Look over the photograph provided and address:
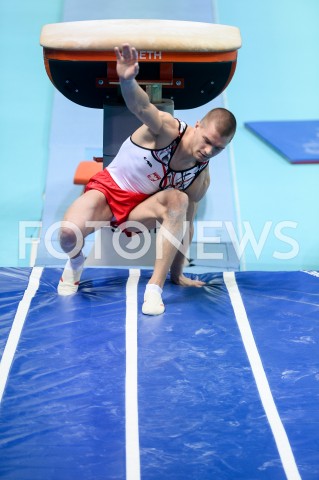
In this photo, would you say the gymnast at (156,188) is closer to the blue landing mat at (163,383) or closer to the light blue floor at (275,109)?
the blue landing mat at (163,383)

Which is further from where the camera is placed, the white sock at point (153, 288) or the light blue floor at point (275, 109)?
the light blue floor at point (275, 109)

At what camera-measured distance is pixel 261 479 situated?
242cm

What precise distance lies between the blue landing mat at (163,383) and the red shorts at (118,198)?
14.5 inches

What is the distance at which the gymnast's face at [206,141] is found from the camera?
135 inches

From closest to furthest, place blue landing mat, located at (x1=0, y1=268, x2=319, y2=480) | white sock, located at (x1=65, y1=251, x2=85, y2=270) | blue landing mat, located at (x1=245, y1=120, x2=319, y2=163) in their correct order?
blue landing mat, located at (x1=0, y1=268, x2=319, y2=480), white sock, located at (x1=65, y1=251, x2=85, y2=270), blue landing mat, located at (x1=245, y1=120, x2=319, y2=163)

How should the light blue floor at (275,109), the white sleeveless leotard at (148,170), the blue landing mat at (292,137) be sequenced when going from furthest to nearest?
1. the blue landing mat at (292,137)
2. the light blue floor at (275,109)
3. the white sleeveless leotard at (148,170)

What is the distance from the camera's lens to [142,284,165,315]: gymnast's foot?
354cm

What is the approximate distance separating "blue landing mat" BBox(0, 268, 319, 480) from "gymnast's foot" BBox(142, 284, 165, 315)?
0.04 m

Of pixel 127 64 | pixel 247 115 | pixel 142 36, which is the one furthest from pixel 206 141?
pixel 247 115

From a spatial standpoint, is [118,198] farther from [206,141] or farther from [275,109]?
[275,109]

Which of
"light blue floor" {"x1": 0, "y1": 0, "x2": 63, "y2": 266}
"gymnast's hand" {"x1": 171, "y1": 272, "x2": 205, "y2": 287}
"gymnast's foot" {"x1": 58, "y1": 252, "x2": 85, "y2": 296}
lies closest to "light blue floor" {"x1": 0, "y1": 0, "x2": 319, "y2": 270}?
"light blue floor" {"x1": 0, "y1": 0, "x2": 63, "y2": 266}

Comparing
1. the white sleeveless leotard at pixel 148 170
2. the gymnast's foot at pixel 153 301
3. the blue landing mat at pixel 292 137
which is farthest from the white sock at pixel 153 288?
the blue landing mat at pixel 292 137

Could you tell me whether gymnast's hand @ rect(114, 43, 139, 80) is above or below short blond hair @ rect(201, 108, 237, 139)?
above

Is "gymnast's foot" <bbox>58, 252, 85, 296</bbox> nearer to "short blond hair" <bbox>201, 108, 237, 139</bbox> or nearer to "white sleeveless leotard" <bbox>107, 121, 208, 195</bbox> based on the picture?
"white sleeveless leotard" <bbox>107, 121, 208, 195</bbox>
